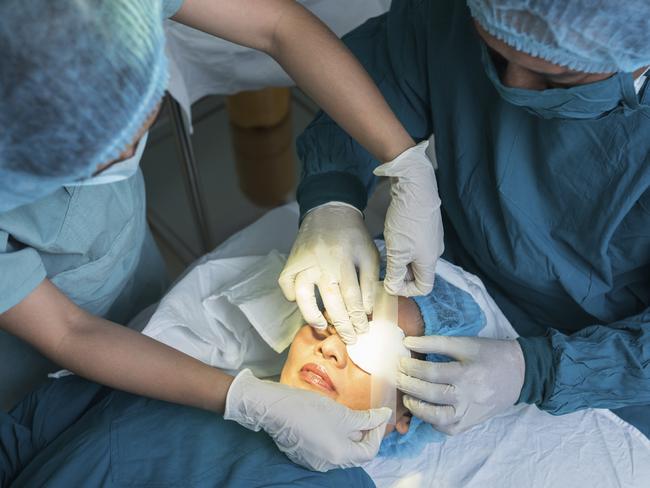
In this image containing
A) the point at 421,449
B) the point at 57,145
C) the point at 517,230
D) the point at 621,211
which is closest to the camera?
the point at 57,145

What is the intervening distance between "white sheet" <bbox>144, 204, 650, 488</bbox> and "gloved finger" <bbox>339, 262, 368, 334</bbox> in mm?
258

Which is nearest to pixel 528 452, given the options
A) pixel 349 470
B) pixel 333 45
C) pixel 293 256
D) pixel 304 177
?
pixel 349 470

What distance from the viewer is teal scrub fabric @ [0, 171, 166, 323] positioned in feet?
3.84

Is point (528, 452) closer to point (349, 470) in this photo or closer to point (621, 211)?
point (349, 470)

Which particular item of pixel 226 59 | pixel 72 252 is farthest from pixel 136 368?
pixel 226 59

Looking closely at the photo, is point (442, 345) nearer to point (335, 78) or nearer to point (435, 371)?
point (435, 371)

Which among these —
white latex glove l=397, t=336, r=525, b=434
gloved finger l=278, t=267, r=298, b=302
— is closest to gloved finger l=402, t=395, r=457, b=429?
white latex glove l=397, t=336, r=525, b=434

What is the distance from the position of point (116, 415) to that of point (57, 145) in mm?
793

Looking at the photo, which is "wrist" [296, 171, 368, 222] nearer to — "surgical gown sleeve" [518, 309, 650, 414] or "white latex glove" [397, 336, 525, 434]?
"white latex glove" [397, 336, 525, 434]

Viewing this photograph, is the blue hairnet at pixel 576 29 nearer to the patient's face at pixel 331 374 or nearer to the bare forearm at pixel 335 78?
the bare forearm at pixel 335 78

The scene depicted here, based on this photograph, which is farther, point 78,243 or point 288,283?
point 288,283

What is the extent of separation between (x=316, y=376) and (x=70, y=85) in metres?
0.86

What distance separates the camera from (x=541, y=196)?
1.40 meters

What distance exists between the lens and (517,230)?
141 cm
